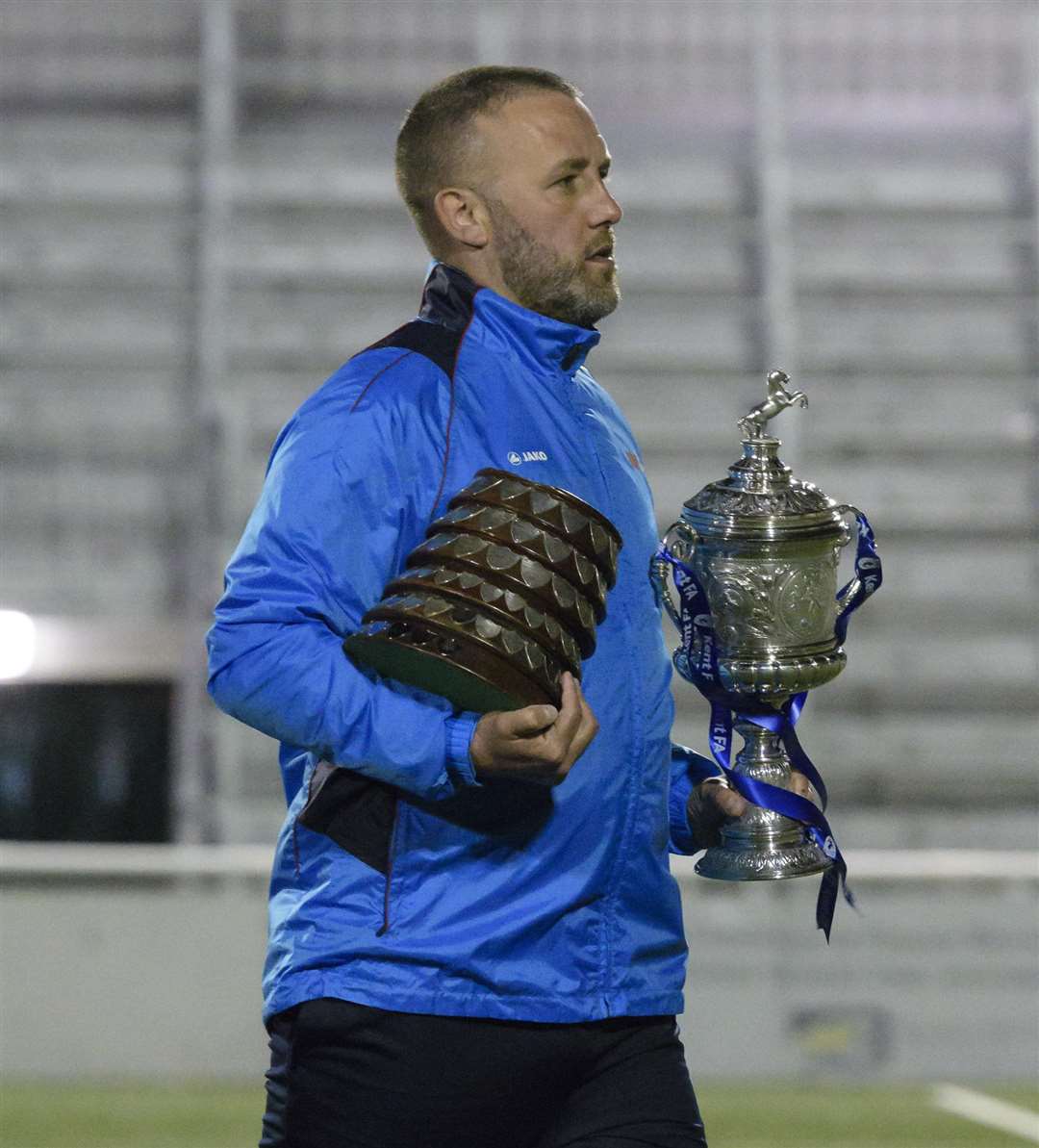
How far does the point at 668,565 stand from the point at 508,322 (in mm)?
228

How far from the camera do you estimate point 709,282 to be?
6340 mm

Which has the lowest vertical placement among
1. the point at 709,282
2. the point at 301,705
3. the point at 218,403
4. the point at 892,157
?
the point at 301,705

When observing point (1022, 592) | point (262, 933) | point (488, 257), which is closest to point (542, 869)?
point (488, 257)

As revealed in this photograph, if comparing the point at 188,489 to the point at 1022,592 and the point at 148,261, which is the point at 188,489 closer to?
the point at 148,261

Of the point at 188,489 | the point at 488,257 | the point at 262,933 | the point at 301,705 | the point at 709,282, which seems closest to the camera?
the point at 301,705

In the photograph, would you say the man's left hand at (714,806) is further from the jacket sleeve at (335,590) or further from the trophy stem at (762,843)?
the jacket sleeve at (335,590)

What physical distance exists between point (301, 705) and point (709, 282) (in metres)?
5.25

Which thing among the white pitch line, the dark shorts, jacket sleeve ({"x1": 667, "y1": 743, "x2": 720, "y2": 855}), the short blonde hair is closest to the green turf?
the white pitch line

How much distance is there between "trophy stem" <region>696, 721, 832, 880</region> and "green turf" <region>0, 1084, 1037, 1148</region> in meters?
2.46

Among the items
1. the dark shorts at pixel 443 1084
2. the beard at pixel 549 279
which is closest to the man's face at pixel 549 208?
the beard at pixel 549 279

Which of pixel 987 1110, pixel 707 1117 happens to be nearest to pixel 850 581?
pixel 707 1117

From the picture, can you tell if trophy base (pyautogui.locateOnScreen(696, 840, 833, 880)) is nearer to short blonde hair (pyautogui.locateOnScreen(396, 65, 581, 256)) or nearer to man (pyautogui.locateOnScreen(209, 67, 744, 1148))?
man (pyautogui.locateOnScreen(209, 67, 744, 1148))

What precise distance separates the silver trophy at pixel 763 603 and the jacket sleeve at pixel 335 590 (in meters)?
0.23

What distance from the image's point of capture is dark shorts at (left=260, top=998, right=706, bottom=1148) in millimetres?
1312
